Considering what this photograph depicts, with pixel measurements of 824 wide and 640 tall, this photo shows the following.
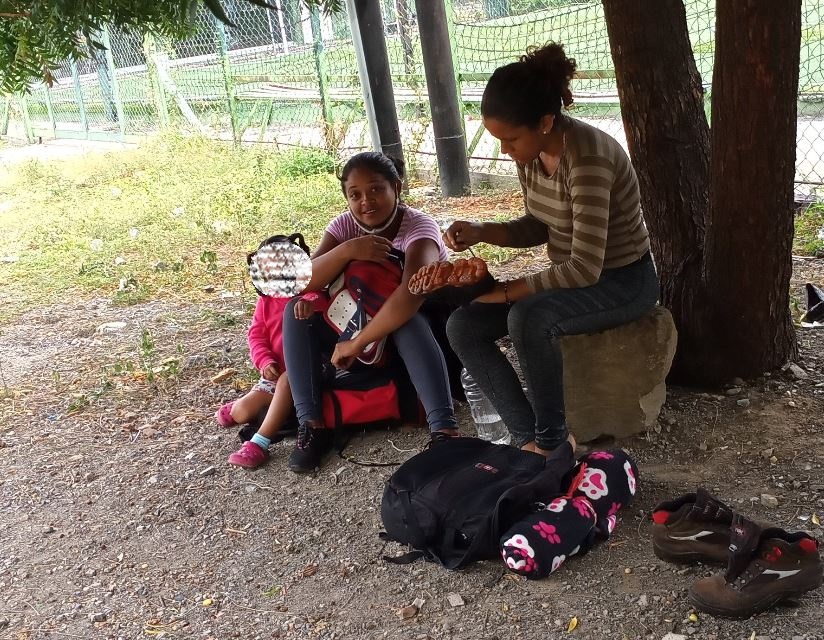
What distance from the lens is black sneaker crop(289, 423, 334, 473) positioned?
3.23 metres

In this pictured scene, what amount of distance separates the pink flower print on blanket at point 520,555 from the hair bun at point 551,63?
4.37 ft

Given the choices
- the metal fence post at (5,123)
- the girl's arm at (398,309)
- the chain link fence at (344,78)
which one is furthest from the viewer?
the metal fence post at (5,123)

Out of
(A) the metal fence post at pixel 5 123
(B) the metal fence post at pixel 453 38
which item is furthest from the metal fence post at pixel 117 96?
(B) the metal fence post at pixel 453 38

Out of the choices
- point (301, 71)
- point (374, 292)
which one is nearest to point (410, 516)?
point (374, 292)

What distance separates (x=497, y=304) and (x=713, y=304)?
0.90m

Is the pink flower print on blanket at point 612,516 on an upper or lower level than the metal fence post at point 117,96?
lower

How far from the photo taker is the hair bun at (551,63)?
102 inches

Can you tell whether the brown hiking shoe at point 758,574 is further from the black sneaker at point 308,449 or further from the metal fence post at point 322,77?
the metal fence post at point 322,77

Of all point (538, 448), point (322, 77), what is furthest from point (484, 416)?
point (322, 77)

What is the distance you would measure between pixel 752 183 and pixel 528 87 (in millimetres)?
972

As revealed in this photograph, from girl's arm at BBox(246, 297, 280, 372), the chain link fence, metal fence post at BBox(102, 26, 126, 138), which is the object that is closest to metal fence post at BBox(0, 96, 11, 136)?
the chain link fence

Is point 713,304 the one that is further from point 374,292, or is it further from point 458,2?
point 458,2

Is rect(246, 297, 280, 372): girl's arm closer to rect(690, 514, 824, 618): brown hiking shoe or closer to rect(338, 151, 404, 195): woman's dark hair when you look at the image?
rect(338, 151, 404, 195): woman's dark hair

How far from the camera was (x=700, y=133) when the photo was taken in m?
3.25
